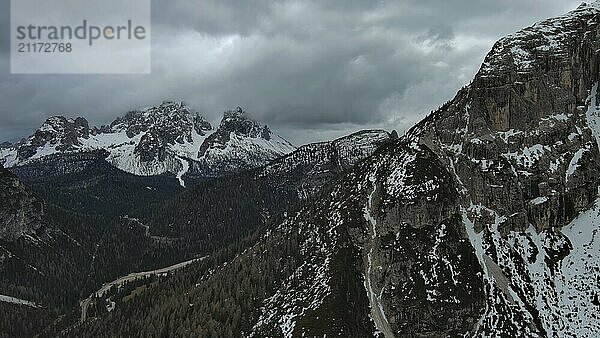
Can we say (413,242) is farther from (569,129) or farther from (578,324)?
(569,129)

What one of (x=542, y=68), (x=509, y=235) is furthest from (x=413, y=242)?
(x=542, y=68)

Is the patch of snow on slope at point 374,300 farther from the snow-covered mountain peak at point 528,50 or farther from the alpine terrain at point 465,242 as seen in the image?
the snow-covered mountain peak at point 528,50

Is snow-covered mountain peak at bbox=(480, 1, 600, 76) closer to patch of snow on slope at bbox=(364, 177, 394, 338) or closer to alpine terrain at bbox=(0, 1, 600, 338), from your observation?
alpine terrain at bbox=(0, 1, 600, 338)

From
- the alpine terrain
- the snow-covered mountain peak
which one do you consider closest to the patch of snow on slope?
the alpine terrain

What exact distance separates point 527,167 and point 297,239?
8965 cm

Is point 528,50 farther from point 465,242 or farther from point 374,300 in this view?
point 374,300

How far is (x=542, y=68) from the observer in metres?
184

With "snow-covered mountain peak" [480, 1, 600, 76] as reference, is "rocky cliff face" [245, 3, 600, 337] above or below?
below

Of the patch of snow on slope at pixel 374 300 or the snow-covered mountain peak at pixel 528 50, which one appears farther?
the snow-covered mountain peak at pixel 528 50

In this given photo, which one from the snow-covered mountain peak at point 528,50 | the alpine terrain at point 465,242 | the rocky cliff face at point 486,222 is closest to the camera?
the rocky cliff face at point 486,222

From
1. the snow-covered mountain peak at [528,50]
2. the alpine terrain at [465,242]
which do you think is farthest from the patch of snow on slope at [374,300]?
the snow-covered mountain peak at [528,50]

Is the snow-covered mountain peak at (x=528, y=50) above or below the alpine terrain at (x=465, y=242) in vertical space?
above

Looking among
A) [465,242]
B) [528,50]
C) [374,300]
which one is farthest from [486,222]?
[528,50]

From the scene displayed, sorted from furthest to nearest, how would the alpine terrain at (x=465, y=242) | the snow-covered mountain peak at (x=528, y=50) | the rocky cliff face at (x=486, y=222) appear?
the snow-covered mountain peak at (x=528, y=50)
the alpine terrain at (x=465, y=242)
the rocky cliff face at (x=486, y=222)
